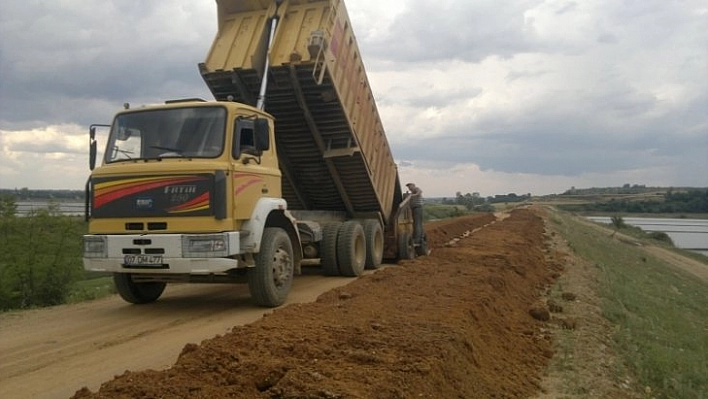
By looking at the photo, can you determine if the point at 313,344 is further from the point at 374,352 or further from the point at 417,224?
the point at 417,224

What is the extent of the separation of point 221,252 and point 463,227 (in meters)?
23.0

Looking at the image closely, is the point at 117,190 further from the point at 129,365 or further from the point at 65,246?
the point at 65,246

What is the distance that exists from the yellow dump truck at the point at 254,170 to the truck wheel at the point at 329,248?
26 millimetres

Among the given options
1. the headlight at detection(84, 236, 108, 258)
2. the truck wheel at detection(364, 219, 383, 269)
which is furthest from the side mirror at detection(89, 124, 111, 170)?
the truck wheel at detection(364, 219, 383, 269)

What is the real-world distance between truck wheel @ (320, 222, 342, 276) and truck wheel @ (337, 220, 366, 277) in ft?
0.26

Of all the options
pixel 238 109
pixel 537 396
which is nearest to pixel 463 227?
pixel 238 109

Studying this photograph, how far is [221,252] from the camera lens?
23.7ft

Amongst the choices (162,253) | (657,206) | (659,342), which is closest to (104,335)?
(162,253)

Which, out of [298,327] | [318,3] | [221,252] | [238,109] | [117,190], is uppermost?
[318,3]

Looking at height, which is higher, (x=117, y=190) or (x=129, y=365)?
(x=117, y=190)

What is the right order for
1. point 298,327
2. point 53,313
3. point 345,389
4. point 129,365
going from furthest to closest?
1. point 53,313
2. point 298,327
3. point 129,365
4. point 345,389

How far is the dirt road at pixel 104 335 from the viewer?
17.3ft

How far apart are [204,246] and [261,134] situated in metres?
1.73

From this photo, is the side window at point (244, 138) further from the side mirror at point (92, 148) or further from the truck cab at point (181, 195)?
the side mirror at point (92, 148)
